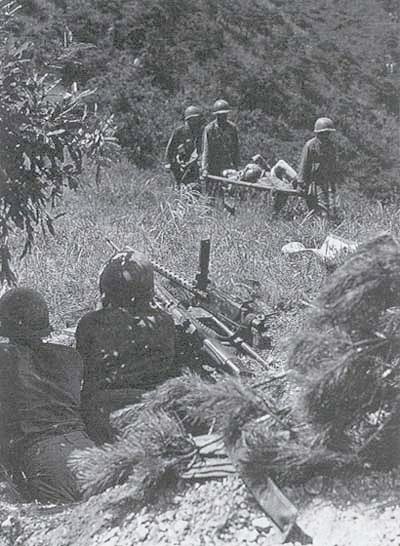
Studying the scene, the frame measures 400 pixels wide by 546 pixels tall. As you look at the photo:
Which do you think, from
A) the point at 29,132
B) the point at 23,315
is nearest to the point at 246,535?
the point at 23,315

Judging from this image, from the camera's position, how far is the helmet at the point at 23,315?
4535mm

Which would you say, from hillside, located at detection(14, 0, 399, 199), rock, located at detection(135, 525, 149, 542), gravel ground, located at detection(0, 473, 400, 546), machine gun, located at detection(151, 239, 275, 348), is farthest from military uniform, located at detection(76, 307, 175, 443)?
hillside, located at detection(14, 0, 399, 199)

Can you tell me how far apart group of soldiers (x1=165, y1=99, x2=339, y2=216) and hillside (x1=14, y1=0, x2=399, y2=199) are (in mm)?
4073

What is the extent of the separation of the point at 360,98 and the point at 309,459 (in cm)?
2273

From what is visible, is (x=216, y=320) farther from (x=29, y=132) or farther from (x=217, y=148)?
(x=217, y=148)

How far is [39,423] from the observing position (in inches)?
176

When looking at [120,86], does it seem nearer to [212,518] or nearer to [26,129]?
[26,129]

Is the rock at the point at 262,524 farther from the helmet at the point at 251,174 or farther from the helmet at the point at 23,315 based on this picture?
the helmet at the point at 251,174

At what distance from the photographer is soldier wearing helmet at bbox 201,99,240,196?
12.5 meters

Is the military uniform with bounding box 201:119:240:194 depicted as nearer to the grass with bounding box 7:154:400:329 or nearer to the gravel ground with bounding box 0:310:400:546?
the grass with bounding box 7:154:400:329

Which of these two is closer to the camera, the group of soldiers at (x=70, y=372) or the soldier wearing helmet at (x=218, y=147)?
the group of soldiers at (x=70, y=372)

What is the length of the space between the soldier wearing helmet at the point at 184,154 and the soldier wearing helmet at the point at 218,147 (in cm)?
49

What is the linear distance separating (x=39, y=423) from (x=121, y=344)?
2.11ft

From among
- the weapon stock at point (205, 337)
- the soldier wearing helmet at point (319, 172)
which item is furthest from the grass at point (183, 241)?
the weapon stock at point (205, 337)
